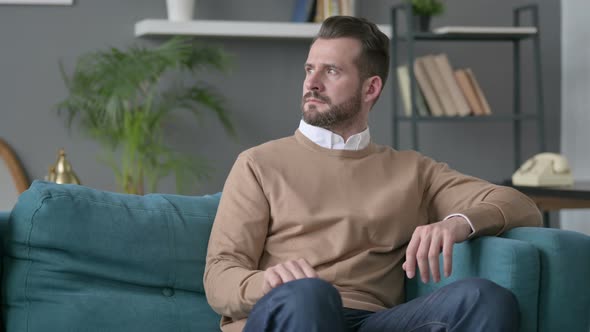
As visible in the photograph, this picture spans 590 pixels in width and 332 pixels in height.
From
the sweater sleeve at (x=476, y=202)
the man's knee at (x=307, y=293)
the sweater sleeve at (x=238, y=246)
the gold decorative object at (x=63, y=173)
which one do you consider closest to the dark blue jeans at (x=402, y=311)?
the man's knee at (x=307, y=293)

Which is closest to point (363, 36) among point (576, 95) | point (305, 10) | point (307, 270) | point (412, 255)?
point (412, 255)

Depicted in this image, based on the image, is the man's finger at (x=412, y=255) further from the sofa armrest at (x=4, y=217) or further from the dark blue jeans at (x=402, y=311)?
the sofa armrest at (x=4, y=217)

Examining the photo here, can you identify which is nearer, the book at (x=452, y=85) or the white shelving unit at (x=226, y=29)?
the white shelving unit at (x=226, y=29)

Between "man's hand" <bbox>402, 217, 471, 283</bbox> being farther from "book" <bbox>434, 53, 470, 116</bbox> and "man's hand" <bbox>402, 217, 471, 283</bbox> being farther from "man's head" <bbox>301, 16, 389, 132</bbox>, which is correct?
"book" <bbox>434, 53, 470, 116</bbox>

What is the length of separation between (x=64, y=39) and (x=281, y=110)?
38.5 inches

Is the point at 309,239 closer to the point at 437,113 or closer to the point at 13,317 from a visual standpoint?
the point at 13,317

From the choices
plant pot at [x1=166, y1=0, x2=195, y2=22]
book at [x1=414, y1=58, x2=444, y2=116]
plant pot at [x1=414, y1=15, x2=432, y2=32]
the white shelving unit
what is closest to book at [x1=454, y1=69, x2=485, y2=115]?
book at [x1=414, y1=58, x2=444, y2=116]

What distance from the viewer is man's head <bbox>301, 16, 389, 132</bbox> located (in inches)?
85.6

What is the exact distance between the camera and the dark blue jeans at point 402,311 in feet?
5.35

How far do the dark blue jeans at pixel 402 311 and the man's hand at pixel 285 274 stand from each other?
0.04m

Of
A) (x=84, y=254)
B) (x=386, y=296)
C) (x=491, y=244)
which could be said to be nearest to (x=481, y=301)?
(x=491, y=244)

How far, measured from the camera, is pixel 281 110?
13.6ft

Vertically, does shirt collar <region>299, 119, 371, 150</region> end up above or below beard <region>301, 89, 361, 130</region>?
below

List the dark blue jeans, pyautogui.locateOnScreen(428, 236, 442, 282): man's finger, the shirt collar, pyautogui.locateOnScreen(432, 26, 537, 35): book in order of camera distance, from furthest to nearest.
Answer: pyautogui.locateOnScreen(432, 26, 537, 35): book, the shirt collar, pyautogui.locateOnScreen(428, 236, 442, 282): man's finger, the dark blue jeans
